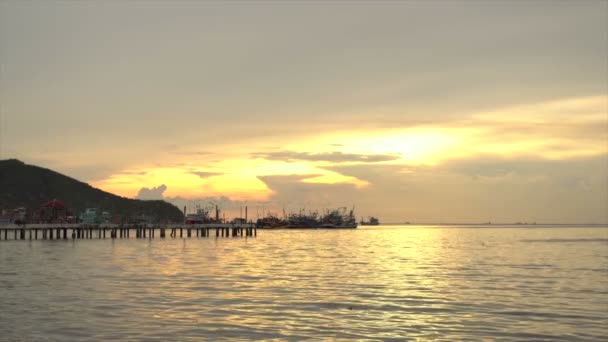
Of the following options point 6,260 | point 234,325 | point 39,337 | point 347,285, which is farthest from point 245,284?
point 6,260

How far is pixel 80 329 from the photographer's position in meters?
27.2

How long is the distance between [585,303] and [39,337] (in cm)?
2989

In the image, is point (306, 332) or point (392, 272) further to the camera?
point (392, 272)

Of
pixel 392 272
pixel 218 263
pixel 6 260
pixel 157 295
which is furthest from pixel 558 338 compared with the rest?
pixel 6 260

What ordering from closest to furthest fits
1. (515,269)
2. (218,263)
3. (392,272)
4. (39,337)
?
(39,337)
(392,272)
(515,269)
(218,263)

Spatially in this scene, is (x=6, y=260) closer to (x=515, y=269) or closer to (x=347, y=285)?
(x=347, y=285)

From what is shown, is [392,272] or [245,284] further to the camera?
[392,272]

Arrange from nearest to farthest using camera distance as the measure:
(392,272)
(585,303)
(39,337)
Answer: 1. (39,337)
2. (585,303)
3. (392,272)

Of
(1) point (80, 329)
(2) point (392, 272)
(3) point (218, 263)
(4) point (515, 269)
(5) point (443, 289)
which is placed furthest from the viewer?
(3) point (218, 263)

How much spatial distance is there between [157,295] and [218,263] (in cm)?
2805

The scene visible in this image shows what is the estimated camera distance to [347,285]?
45.6m

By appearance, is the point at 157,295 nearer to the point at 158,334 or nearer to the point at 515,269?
the point at 158,334

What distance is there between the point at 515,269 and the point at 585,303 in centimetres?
2587

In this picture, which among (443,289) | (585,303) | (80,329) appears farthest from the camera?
(443,289)
